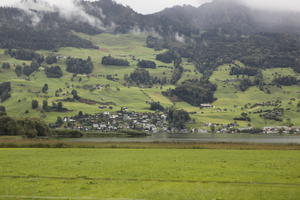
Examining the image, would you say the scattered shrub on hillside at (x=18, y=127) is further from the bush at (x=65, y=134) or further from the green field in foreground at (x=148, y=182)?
the green field in foreground at (x=148, y=182)

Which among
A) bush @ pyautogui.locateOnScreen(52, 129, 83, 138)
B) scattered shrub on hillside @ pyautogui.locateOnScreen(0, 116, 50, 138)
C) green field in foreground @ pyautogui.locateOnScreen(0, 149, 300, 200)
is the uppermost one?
green field in foreground @ pyautogui.locateOnScreen(0, 149, 300, 200)

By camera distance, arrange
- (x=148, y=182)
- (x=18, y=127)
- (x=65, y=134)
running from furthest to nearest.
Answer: (x=65, y=134) → (x=18, y=127) → (x=148, y=182)

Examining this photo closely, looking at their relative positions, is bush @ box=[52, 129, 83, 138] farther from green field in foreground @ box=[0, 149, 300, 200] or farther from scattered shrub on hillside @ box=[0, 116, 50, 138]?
green field in foreground @ box=[0, 149, 300, 200]

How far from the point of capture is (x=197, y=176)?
39656 mm

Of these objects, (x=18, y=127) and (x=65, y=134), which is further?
(x=65, y=134)

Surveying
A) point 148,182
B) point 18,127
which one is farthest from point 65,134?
point 148,182

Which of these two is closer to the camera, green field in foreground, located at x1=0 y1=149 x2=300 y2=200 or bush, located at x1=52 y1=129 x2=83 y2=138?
green field in foreground, located at x1=0 y1=149 x2=300 y2=200

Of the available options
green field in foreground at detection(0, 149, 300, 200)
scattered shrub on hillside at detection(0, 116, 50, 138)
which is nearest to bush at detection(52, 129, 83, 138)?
scattered shrub on hillside at detection(0, 116, 50, 138)

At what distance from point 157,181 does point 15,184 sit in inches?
493

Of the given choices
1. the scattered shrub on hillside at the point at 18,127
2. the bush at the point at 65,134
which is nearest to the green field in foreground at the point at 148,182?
the scattered shrub on hillside at the point at 18,127

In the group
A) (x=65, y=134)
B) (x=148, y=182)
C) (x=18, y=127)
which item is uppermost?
(x=148, y=182)

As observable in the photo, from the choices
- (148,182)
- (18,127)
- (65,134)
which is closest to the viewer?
(148,182)

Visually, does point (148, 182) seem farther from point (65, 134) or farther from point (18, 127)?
point (65, 134)

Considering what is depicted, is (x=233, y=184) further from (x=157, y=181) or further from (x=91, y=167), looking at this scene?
(x=91, y=167)
